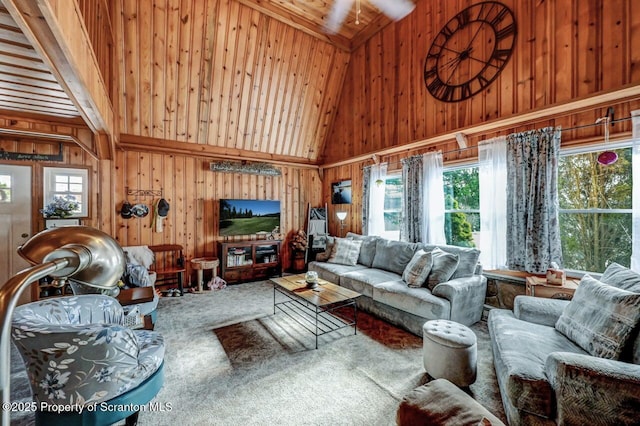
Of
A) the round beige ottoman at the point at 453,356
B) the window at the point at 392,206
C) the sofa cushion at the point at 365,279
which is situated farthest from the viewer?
the window at the point at 392,206

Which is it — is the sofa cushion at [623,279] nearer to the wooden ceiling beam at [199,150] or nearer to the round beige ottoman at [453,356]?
the round beige ottoman at [453,356]

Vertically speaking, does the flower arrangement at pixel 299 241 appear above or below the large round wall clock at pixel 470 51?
below

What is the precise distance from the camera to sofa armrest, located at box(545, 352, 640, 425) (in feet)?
4.42

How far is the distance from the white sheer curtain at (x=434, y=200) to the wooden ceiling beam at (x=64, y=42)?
4.06m

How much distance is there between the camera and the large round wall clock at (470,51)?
3451 millimetres

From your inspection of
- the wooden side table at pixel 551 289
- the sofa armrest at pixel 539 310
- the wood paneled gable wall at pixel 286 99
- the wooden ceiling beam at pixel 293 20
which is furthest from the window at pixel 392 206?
the wooden ceiling beam at pixel 293 20

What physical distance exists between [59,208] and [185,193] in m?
1.76

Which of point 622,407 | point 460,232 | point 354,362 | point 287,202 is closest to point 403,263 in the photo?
point 460,232

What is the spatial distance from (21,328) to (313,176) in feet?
18.7

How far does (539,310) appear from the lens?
2.39 metres

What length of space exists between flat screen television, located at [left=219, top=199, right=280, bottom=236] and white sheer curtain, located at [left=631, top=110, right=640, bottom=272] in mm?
5160

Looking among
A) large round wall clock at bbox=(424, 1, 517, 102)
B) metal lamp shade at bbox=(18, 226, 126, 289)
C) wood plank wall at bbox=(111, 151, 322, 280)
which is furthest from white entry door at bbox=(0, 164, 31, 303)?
large round wall clock at bbox=(424, 1, 517, 102)

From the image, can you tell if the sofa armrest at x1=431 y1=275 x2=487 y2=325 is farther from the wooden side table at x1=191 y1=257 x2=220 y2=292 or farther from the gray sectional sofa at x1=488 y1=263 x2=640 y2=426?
the wooden side table at x1=191 y1=257 x2=220 y2=292

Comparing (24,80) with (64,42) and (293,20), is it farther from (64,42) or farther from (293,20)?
(293,20)
